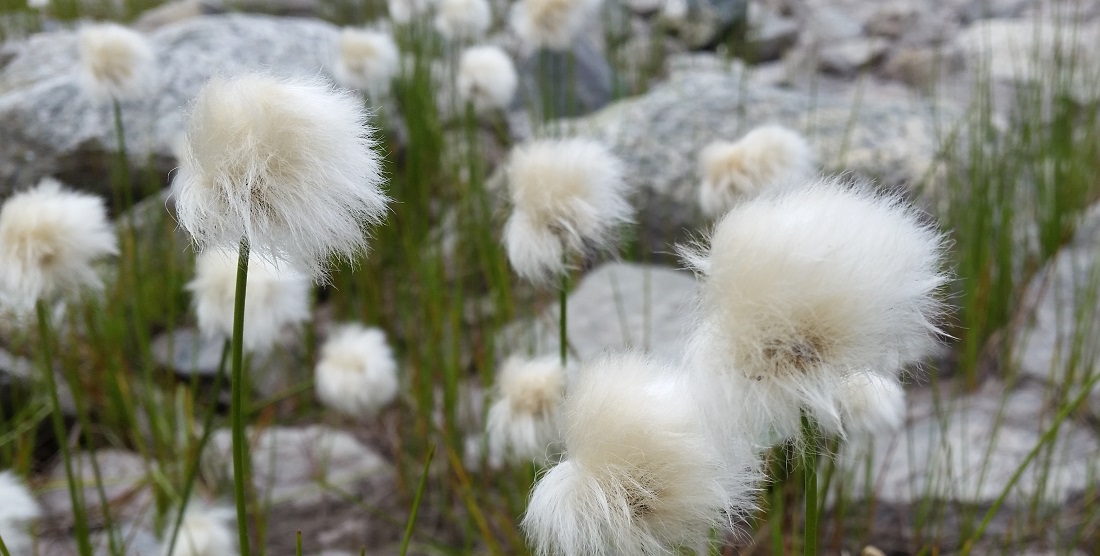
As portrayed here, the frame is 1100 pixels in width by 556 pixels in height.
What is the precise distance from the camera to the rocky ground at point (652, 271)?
145cm

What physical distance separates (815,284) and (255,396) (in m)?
1.91

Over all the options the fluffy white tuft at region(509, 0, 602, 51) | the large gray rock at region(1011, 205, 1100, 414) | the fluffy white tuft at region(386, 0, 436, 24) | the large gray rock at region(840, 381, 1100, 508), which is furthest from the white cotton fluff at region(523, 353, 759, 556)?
the fluffy white tuft at region(386, 0, 436, 24)

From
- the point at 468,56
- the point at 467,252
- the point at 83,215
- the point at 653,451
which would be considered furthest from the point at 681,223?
the point at 653,451

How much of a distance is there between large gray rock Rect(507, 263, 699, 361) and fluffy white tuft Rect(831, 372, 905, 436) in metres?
0.77

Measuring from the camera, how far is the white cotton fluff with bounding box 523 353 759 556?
0.47m

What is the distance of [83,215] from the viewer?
0.92m

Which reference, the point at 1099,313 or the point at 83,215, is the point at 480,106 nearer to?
the point at 83,215

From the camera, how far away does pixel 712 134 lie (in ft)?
7.55

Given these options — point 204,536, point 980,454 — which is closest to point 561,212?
point 204,536

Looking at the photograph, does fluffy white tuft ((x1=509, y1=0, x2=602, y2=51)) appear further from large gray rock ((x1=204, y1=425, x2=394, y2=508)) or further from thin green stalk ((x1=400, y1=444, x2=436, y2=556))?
thin green stalk ((x1=400, y1=444, x2=436, y2=556))

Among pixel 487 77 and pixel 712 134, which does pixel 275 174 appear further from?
pixel 712 134

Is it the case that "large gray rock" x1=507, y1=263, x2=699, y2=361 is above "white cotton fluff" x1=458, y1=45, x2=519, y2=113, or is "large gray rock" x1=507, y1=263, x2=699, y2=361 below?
below

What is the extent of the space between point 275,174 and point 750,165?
0.78 metres

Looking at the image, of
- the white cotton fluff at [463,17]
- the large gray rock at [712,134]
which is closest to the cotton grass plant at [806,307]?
the large gray rock at [712,134]
